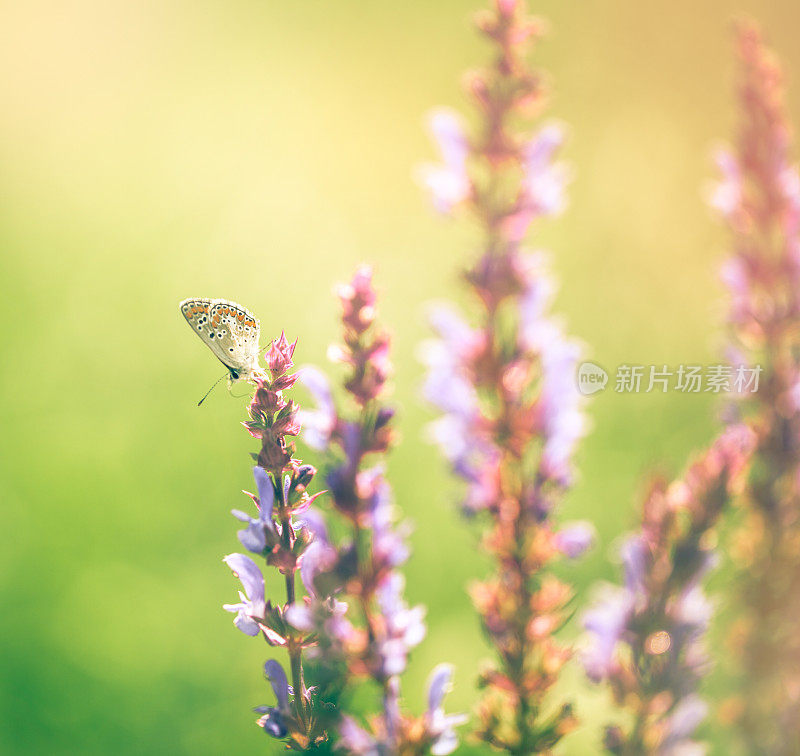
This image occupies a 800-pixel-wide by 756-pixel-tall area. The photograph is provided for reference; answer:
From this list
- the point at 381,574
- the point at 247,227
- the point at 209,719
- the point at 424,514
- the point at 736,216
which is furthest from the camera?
the point at 247,227

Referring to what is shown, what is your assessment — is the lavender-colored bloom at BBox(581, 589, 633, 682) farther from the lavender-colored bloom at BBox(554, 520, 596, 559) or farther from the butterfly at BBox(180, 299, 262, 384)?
the butterfly at BBox(180, 299, 262, 384)

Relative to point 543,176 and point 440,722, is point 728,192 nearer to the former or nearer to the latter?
point 543,176

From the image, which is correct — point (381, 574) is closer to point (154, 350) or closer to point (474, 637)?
point (474, 637)

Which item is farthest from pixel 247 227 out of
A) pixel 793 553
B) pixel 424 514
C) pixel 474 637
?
pixel 793 553

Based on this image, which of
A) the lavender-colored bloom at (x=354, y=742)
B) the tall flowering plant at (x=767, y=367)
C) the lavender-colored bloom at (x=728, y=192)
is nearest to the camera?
the lavender-colored bloom at (x=354, y=742)

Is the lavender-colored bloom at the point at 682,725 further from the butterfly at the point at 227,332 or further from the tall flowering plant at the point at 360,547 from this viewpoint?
the butterfly at the point at 227,332

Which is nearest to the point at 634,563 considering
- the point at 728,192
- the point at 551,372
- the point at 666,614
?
the point at 666,614

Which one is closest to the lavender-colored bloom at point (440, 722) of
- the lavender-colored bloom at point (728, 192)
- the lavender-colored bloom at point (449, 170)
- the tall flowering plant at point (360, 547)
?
the tall flowering plant at point (360, 547)
